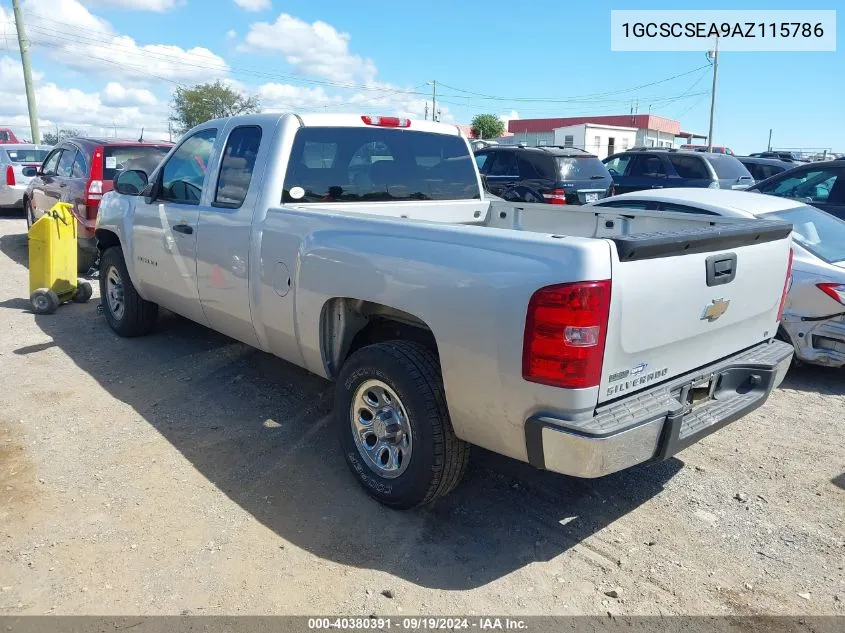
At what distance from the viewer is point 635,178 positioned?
44.5 feet

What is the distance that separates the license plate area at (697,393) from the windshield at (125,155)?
24.5ft

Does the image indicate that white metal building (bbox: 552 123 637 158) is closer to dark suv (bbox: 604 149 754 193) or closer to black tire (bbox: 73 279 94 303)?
dark suv (bbox: 604 149 754 193)

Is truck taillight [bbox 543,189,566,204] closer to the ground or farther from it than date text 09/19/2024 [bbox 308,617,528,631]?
farther from it

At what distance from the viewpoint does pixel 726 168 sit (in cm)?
1311

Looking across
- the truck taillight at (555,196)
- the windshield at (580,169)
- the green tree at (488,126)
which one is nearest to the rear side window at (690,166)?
the windshield at (580,169)

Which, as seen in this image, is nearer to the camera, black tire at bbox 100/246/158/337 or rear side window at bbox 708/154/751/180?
black tire at bbox 100/246/158/337

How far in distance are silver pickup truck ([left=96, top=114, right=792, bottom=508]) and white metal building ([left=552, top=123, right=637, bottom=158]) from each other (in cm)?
4186

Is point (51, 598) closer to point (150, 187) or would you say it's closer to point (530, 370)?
point (530, 370)

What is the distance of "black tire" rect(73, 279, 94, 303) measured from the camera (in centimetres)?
764

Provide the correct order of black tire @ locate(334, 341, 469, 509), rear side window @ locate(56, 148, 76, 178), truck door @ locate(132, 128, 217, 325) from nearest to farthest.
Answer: black tire @ locate(334, 341, 469, 509) → truck door @ locate(132, 128, 217, 325) → rear side window @ locate(56, 148, 76, 178)

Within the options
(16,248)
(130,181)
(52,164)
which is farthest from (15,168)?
(130,181)

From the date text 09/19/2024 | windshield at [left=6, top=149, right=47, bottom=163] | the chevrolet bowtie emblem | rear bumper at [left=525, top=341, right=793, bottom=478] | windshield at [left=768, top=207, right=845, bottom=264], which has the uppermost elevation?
windshield at [left=6, top=149, right=47, bottom=163]

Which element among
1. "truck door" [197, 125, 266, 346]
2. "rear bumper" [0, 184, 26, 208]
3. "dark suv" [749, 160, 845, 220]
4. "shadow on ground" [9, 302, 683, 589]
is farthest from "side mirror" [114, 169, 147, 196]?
"rear bumper" [0, 184, 26, 208]

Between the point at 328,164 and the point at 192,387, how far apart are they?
2057mm
